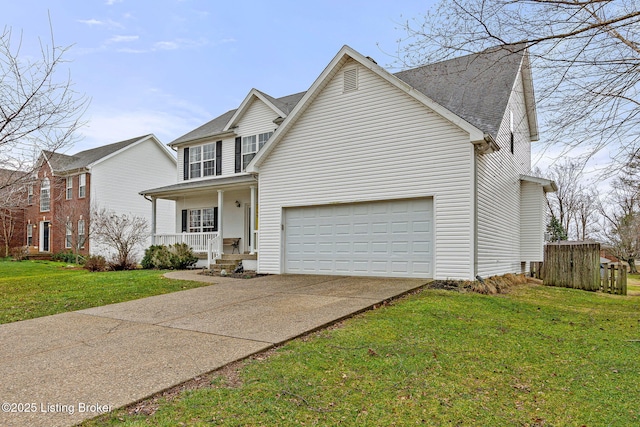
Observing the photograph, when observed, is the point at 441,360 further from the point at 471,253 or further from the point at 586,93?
the point at 471,253

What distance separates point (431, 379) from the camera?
3.97 metres

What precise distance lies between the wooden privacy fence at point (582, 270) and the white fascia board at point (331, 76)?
20.6 feet

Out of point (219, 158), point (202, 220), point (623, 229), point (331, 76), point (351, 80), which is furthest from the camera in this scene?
point (623, 229)

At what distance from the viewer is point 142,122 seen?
24.2m

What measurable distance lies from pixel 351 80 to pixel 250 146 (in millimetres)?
6316

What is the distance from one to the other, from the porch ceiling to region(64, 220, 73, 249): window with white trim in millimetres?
9213

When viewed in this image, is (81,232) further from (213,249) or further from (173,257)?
(213,249)

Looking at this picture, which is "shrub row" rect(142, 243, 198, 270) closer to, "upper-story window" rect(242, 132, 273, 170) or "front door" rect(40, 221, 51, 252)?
"upper-story window" rect(242, 132, 273, 170)

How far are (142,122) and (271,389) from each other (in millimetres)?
23916

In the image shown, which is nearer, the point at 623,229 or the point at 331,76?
the point at 331,76

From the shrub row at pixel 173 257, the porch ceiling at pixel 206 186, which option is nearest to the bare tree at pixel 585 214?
the porch ceiling at pixel 206 186

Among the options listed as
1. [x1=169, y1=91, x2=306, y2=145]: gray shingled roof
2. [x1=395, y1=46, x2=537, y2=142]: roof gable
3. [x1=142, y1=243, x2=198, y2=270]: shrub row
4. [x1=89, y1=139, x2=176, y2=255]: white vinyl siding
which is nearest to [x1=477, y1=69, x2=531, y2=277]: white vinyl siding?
[x1=395, y1=46, x2=537, y2=142]: roof gable

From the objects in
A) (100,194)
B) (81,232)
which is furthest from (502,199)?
(81,232)

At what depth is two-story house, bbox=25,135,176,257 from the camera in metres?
24.7
